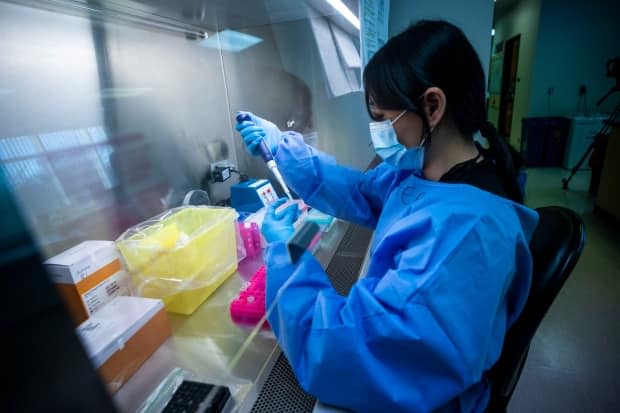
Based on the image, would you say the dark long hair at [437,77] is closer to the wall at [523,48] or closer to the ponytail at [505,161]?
the ponytail at [505,161]

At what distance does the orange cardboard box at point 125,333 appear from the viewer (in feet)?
2.08

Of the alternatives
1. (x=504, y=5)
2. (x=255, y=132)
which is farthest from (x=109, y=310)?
(x=504, y=5)

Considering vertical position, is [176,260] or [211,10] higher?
[211,10]

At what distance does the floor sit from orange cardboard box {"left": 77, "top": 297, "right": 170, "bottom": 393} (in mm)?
1542

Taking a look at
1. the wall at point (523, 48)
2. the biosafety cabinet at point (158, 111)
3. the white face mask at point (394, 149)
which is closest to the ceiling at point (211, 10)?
the biosafety cabinet at point (158, 111)

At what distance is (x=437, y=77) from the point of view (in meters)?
0.70

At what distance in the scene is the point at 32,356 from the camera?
0.19 metres

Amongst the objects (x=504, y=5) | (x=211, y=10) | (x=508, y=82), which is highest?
(x=504, y=5)

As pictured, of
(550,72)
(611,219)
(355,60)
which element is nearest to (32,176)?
(355,60)

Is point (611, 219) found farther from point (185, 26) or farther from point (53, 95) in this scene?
point (53, 95)

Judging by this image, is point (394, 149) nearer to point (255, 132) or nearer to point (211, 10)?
point (255, 132)

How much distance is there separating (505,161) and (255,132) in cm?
72

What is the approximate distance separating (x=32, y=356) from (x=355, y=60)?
6.43 feet

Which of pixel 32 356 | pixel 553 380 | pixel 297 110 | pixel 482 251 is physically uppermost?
pixel 297 110
